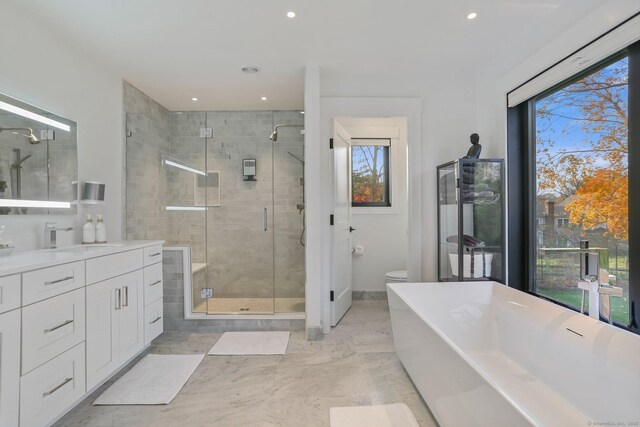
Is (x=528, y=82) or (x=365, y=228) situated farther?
(x=365, y=228)

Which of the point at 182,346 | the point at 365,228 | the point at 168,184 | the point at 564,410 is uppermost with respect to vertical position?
the point at 168,184

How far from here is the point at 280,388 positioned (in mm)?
2262

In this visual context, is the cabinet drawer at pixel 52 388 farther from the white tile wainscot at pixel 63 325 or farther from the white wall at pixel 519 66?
the white wall at pixel 519 66

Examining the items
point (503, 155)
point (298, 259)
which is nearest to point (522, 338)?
point (503, 155)

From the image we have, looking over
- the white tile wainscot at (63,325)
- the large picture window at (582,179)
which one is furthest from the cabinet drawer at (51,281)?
the large picture window at (582,179)

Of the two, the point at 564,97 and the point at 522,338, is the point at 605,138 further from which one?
the point at 522,338

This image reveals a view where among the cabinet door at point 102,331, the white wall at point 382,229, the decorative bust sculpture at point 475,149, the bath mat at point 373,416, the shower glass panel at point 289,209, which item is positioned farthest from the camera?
the white wall at point 382,229

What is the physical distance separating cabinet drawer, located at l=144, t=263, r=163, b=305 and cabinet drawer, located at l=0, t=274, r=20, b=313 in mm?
1197

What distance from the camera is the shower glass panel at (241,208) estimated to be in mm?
3863

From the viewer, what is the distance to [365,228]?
4465 mm

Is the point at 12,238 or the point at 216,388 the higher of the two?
the point at 12,238

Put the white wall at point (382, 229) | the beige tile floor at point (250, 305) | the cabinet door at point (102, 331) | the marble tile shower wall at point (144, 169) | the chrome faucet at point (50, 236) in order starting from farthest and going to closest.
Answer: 1. the white wall at point (382, 229)
2. the beige tile floor at point (250, 305)
3. the marble tile shower wall at point (144, 169)
4. the chrome faucet at point (50, 236)
5. the cabinet door at point (102, 331)

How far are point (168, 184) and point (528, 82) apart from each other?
3.51 meters

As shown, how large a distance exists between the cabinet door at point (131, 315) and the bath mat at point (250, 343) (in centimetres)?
59
